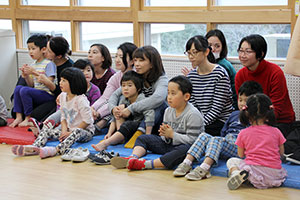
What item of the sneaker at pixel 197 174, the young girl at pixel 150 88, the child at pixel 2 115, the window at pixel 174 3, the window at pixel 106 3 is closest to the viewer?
the sneaker at pixel 197 174

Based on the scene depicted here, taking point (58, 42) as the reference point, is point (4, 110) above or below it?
below

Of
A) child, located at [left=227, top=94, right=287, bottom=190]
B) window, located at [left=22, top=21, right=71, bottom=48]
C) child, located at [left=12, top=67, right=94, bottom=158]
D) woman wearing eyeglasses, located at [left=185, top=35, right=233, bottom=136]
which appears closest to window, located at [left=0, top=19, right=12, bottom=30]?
window, located at [left=22, top=21, right=71, bottom=48]

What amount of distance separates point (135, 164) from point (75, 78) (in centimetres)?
113

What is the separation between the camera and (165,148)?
4.04 metres

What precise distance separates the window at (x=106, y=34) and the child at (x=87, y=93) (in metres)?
0.93

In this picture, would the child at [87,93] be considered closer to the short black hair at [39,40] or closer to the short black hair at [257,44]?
the short black hair at [39,40]

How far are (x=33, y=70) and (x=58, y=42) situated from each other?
0.43 meters

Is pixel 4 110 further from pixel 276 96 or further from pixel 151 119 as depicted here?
pixel 276 96

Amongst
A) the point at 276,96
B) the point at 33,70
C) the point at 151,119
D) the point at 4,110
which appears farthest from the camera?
the point at 4,110

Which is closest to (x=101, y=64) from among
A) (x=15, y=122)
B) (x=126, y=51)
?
(x=126, y=51)

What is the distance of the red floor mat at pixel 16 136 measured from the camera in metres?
4.70

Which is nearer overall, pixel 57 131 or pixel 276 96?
pixel 276 96

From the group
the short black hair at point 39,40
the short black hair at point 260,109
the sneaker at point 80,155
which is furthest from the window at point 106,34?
the short black hair at point 260,109

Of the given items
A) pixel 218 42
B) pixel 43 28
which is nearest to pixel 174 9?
pixel 218 42
